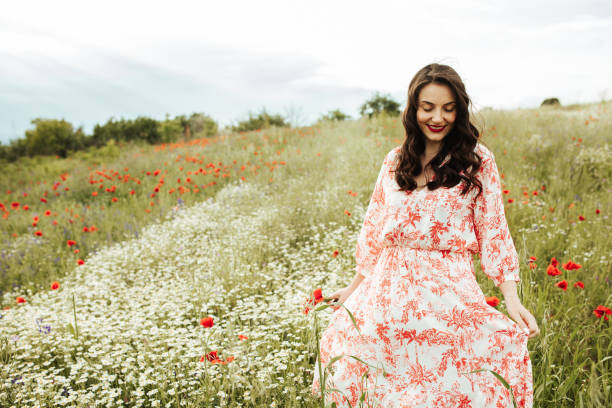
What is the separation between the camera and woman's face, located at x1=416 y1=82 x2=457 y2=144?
76.1 inches

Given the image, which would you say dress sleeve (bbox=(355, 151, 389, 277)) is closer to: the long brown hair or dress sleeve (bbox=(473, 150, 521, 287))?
the long brown hair

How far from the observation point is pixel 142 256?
4.42 m

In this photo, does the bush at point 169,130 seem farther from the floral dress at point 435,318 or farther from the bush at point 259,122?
the floral dress at point 435,318

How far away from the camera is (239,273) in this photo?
11.8 feet

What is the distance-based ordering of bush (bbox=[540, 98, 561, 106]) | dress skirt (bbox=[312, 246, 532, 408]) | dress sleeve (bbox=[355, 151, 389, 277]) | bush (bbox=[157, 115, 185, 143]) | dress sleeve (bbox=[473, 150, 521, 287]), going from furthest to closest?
bush (bbox=[157, 115, 185, 143]) → bush (bbox=[540, 98, 561, 106]) → dress sleeve (bbox=[355, 151, 389, 277]) → dress sleeve (bbox=[473, 150, 521, 287]) → dress skirt (bbox=[312, 246, 532, 408])

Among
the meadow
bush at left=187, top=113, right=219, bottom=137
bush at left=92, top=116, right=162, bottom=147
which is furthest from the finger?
bush at left=92, top=116, right=162, bottom=147

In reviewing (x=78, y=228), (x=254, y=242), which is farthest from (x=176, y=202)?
(x=254, y=242)

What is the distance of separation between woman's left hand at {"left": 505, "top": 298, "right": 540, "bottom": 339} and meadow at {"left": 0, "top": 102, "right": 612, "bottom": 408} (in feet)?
0.99

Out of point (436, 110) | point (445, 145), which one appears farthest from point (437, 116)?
point (445, 145)

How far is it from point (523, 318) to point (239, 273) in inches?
98.3

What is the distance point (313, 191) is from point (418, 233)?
421 centimetres

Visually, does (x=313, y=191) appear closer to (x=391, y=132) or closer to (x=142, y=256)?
(x=142, y=256)

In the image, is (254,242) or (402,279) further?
(254,242)

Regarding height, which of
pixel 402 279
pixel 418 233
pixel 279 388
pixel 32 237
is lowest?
pixel 279 388
